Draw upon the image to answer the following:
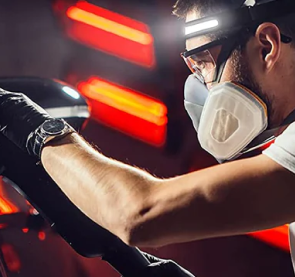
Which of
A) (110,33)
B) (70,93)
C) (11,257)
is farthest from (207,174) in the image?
(110,33)

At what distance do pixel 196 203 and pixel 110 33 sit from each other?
5.81ft

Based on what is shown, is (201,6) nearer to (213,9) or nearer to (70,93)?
(213,9)

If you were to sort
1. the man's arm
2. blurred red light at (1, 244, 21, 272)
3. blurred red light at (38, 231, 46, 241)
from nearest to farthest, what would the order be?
the man's arm
blurred red light at (1, 244, 21, 272)
blurred red light at (38, 231, 46, 241)

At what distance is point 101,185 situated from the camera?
0.82 meters

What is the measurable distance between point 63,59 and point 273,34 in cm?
160

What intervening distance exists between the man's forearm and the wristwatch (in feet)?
0.04

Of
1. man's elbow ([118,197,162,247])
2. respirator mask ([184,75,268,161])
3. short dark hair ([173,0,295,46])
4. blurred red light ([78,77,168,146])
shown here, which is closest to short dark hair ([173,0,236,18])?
short dark hair ([173,0,295,46])

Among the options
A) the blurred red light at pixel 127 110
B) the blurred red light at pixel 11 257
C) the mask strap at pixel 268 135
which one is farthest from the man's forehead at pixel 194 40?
the blurred red light at pixel 127 110

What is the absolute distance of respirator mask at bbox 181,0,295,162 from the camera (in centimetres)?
93

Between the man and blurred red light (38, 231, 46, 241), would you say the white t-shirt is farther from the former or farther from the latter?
blurred red light (38, 231, 46, 241)

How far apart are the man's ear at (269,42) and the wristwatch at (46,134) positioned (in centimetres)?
31

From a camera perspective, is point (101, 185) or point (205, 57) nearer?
point (101, 185)

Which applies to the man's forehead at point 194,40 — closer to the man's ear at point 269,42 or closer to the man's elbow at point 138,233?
the man's ear at point 269,42

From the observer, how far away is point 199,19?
39.0 inches
